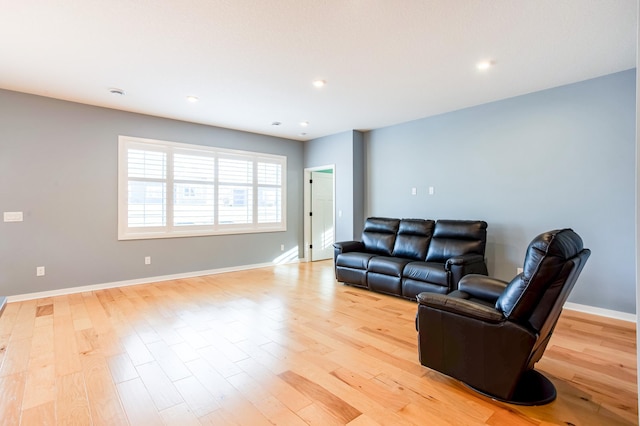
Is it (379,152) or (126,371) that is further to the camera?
(379,152)

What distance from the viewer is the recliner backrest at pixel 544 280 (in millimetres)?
1658

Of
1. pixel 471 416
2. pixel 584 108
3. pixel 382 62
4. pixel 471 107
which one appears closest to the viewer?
pixel 471 416

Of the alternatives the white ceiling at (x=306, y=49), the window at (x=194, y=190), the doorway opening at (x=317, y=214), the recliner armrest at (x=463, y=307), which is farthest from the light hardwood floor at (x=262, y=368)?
the doorway opening at (x=317, y=214)

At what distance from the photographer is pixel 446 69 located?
3.29 m

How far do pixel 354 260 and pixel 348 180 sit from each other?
1877mm

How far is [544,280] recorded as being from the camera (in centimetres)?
168

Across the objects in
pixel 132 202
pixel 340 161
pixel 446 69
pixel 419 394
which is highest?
pixel 446 69

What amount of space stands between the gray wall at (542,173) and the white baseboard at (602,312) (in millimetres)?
53

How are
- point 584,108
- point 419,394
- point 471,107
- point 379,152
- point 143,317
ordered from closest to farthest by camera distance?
point 419,394
point 143,317
point 584,108
point 471,107
point 379,152

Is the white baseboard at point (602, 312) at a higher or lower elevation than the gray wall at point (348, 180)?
lower

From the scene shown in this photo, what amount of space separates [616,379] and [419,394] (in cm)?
143

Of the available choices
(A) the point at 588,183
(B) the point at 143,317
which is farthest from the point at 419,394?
(A) the point at 588,183

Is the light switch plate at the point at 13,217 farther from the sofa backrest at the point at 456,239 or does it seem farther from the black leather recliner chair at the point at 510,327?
the sofa backrest at the point at 456,239

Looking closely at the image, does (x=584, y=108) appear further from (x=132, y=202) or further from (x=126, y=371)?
(x=132, y=202)
